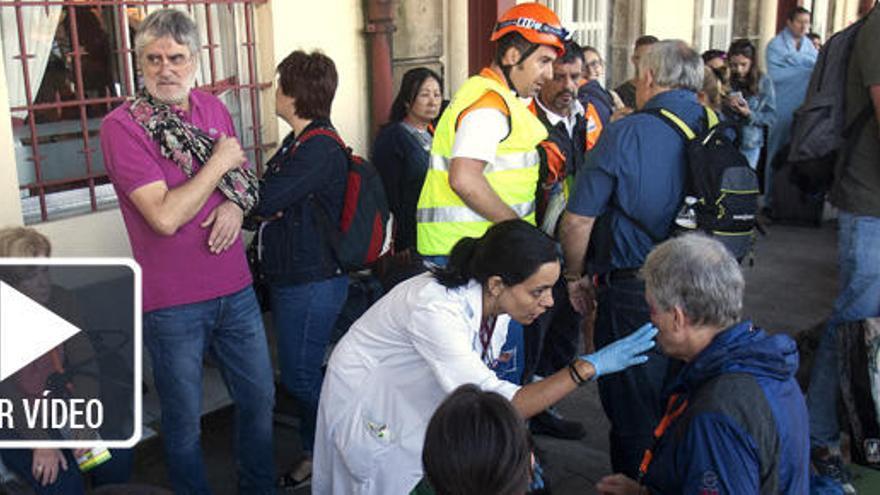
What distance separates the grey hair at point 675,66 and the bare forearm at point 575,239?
0.60 m

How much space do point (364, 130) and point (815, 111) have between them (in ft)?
8.47

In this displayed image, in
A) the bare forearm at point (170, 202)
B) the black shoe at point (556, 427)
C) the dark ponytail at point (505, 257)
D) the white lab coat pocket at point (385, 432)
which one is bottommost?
the black shoe at point (556, 427)

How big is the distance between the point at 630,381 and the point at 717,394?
3.91 ft

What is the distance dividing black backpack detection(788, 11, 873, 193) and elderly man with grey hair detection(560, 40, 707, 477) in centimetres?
59

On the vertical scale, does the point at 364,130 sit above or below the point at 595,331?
above

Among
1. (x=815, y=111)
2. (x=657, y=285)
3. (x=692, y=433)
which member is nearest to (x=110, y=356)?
(x=692, y=433)

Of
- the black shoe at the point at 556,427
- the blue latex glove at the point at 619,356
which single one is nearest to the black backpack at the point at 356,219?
the black shoe at the point at 556,427

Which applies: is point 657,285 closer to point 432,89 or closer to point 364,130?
point 432,89

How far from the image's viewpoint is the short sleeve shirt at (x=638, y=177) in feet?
10.9

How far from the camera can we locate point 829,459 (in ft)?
12.6

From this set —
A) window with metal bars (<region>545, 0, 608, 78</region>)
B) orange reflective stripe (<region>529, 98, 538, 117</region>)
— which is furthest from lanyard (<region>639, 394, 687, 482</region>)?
window with metal bars (<region>545, 0, 608, 78</region>)

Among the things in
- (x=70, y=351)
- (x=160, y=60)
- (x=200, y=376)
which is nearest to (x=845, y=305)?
(x=200, y=376)

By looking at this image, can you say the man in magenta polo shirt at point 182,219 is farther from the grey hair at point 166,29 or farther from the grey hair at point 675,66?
the grey hair at point 675,66

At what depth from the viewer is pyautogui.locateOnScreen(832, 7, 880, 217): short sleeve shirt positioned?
359 cm
